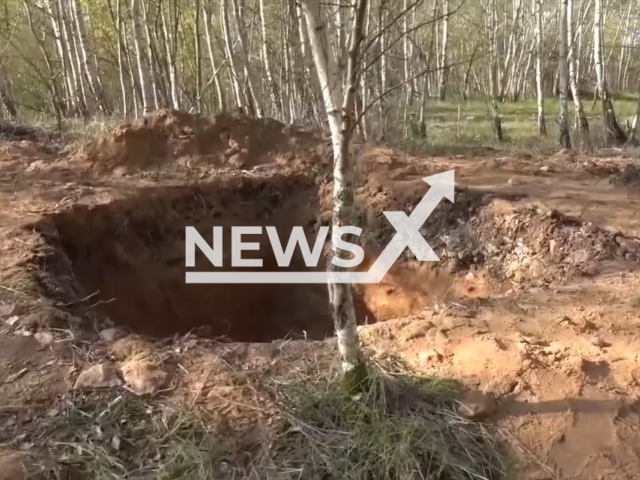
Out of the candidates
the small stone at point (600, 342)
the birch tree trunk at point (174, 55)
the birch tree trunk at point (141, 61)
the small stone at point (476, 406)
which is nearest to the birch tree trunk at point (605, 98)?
the birch tree trunk at point (174, 55)

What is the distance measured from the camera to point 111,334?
3475mm

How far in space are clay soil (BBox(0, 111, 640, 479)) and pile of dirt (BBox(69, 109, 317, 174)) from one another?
0.8 inches

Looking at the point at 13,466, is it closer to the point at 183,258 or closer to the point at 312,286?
the point at 183,258

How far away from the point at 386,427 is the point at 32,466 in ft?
4.83

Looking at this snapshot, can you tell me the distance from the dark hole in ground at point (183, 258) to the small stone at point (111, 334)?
1550 millimetres

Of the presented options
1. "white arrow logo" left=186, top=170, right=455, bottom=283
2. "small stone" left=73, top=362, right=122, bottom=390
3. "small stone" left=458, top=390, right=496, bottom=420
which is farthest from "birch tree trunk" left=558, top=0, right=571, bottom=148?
"small stone" left=73, top=362, right=122, bottom=390

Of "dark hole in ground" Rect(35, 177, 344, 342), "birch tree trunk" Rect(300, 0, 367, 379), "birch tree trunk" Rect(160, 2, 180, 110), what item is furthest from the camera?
"birch tree trunk" Rect(160, 2, 180, 110)

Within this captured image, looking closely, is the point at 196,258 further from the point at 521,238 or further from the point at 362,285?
the point at 521,238

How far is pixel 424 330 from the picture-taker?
340 centimetres

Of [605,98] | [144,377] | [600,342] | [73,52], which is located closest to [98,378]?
[144,377]

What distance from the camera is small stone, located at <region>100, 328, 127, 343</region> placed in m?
3.43

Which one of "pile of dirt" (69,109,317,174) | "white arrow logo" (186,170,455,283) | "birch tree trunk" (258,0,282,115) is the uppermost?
"birch tree trunk" (258,0,282,115)

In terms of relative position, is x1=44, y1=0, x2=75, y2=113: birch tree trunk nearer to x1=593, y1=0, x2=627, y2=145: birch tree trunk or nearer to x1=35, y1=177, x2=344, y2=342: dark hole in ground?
x1=35, y1=177, x2=344, y2=342: dark hole in ground

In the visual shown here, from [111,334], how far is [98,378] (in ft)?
1.64
